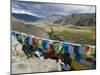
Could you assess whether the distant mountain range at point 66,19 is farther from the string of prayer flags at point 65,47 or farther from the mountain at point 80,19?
the string of prayer flags at point 65,47

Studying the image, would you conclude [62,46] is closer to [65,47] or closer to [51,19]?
[65,47]

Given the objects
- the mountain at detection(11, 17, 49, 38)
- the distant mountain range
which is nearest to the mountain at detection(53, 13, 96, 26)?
the distant mountain range

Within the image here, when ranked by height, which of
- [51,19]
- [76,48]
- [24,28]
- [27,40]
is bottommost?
[76,48]

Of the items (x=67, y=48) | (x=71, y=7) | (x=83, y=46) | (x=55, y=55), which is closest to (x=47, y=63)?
(x=55, y=55)

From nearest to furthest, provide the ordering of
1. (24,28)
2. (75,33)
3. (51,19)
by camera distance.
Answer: (24,28) → (51,19) → (75,33)

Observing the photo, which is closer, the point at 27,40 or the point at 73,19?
the point at 27,40

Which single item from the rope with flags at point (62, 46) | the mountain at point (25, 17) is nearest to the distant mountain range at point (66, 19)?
the mountain at point (25, 17)

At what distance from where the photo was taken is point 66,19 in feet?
8.41

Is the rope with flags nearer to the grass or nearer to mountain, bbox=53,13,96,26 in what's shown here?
the grass

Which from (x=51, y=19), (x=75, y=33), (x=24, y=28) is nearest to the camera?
(x=24, y=28)

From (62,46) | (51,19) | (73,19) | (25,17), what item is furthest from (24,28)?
(73,19)

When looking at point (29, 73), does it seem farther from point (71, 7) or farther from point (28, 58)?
point (71, 7)

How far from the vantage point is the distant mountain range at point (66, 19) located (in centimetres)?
240

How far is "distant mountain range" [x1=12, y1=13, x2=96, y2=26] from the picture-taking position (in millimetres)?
2404
